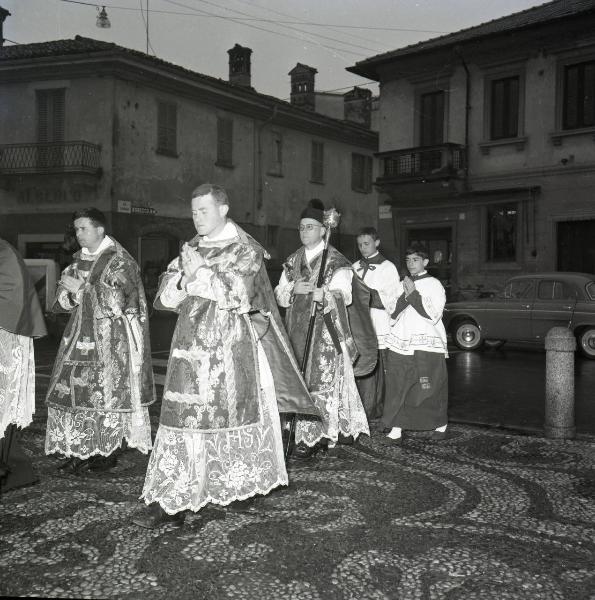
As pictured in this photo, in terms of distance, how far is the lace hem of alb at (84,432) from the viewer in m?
4.98

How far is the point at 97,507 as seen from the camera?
4.19 metres

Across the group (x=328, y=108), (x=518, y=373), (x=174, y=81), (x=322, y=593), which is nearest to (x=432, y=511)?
(x=322, y=593)

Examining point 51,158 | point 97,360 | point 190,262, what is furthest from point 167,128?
point 190,262

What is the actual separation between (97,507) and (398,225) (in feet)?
62.3

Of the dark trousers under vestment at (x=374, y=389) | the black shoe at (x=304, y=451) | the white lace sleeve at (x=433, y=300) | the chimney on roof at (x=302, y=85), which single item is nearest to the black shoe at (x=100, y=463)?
the black shoe at (x=304, y=451)

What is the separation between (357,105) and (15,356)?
30863 mm

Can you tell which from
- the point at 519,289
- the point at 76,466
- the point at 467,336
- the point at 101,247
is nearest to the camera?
the point at 76,466

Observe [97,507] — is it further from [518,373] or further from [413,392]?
[518,373]

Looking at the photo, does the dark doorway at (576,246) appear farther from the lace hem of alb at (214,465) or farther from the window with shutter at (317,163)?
the lace hem of alb at (214,465)

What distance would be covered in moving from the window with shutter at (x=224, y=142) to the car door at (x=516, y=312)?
1440cm

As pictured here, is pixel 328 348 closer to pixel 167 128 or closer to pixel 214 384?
pixel 214 384

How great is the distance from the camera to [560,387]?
6234mm

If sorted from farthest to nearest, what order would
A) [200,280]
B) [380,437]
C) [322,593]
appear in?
1. [380,437]
2. [200,280]
3. [322,593]

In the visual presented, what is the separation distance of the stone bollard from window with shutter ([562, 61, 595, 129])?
14069mm
